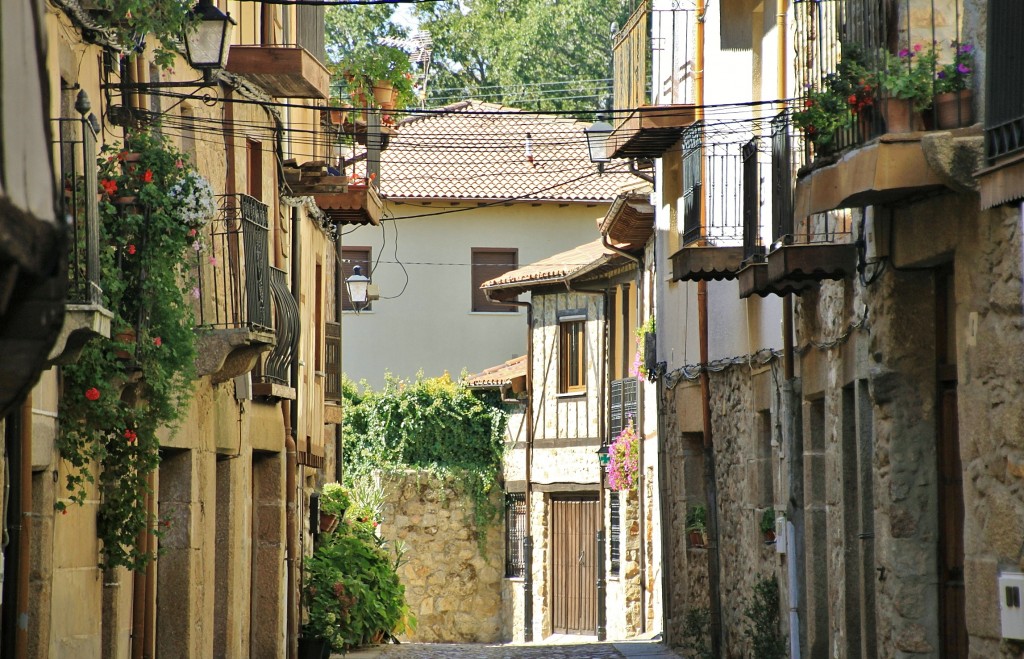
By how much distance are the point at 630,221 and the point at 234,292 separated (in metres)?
9.78

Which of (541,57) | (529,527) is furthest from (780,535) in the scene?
(541,57)

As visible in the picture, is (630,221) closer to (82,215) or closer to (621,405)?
(621,405)

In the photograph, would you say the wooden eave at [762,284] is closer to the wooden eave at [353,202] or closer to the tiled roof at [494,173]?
the wooden eave at [353,202]

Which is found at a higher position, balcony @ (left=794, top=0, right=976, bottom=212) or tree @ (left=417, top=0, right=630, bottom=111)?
tree @ (left=417, top=0, right=630, bottom=111)

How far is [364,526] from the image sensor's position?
20.5 meters

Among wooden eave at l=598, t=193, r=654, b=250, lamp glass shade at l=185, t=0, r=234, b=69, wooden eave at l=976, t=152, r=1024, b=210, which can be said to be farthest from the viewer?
wooden eave at l=598, t=193, r=654, b=250

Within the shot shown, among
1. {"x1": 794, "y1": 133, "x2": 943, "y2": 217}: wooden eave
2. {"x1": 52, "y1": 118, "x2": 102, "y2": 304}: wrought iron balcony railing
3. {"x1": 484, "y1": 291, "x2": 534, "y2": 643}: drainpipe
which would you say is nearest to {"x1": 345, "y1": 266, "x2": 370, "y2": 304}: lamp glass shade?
{"x1": 484, "y1": 291, "x2": 534, "y2": 643}: drainpipe

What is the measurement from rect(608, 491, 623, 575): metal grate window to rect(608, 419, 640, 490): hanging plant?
84cm

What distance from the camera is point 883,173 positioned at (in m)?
8.04

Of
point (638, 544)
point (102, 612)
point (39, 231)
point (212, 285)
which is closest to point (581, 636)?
point (638, 544)

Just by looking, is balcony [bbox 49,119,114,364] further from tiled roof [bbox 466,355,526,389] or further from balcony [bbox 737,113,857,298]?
tiled roof [bbox 466,355,526,389]

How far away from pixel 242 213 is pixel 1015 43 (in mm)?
6665

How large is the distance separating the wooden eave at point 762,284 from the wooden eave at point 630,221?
8.87 m

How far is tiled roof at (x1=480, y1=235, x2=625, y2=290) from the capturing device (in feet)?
85.5
